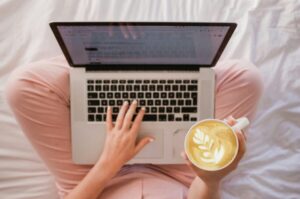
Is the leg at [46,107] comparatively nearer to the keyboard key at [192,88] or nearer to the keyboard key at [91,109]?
the keyboard key at [91,109]

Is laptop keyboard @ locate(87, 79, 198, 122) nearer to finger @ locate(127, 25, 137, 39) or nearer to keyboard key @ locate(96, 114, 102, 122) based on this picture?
keyboard key @ locate(96, 114, 102, 122)

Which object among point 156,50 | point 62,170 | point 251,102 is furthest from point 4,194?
point 251,102

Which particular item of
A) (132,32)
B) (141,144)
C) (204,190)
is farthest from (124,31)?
(204,190)

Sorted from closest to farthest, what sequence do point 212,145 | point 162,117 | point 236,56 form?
point 212,145, point 162,117, point 236,56

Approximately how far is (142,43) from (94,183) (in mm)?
302

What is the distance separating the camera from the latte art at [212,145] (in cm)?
73

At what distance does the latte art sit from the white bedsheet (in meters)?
0.39

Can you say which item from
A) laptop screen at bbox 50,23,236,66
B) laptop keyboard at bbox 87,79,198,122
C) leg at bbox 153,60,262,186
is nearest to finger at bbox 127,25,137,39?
laptop screen at bbox 50,23,236,66

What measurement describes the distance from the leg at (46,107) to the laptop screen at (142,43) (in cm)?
6

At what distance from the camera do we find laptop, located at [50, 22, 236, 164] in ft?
3.05

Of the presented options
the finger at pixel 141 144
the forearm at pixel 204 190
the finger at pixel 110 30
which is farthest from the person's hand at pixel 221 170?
the finger at pixel 110 30

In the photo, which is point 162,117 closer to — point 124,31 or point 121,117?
point 121,117

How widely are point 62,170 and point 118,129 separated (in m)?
0.17

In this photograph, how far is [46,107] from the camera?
0.97 metres
